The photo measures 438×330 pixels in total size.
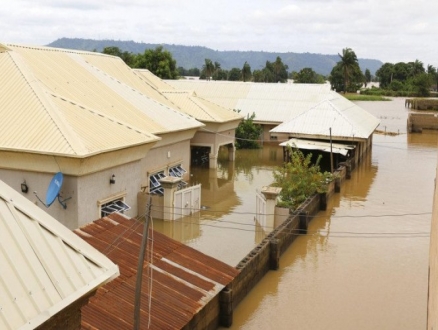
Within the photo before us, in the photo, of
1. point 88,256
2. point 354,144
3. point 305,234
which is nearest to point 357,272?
point 305,234

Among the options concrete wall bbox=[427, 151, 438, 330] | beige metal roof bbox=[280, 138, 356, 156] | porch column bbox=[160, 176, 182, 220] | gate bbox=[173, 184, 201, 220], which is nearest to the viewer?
concrete wall bbox=[427, 151, 438, 330]

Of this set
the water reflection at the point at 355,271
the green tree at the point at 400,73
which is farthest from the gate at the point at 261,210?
the green tree at the point at 400,73

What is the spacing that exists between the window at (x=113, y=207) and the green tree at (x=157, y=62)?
132ft

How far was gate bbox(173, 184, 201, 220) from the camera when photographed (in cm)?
2190

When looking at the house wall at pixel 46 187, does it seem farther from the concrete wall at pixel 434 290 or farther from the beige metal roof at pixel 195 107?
the beige metal roof at pixel 195 107

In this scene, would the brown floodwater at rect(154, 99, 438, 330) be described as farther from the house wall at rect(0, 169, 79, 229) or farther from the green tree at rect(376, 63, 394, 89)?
the green tree at rect(376, 63, 394, 89)

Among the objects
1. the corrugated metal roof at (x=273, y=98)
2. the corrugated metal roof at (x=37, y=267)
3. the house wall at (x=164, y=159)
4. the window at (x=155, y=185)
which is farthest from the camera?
the corrugated metal roof at (x=273, y=98)

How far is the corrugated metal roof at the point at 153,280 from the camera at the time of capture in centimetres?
967

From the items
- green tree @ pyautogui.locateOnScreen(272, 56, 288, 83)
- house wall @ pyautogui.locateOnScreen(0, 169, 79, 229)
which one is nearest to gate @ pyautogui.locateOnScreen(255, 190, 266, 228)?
house wall @ pyautogui.locateOnScreen(0, 169, 79, 229)

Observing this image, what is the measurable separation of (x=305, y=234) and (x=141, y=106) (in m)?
10.6

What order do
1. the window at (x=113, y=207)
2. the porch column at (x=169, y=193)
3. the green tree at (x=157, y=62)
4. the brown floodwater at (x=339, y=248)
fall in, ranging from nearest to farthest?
the brown floodwater at (x=339, y=248) < the window at (x=113, y=207) < the porch column at (x=169, y=193) < the green tree at (x=157, y=62)

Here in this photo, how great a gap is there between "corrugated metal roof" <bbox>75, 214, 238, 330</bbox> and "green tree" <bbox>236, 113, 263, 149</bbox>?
90.8 ft

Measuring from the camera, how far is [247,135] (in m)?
40.8

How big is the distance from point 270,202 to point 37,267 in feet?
50.5
